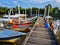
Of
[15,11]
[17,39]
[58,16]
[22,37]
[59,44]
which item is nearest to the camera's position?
[59,44]

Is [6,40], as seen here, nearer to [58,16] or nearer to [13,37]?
[13,37]

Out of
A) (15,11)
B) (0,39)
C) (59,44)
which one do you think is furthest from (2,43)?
(15,11)

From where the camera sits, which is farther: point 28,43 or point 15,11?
point 15,11

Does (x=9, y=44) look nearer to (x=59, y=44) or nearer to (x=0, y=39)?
(x=0, y=39)

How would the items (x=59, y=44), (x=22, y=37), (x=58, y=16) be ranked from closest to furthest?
(x=59, y=44)
(x=22, y=37)
(x=58, y=16)

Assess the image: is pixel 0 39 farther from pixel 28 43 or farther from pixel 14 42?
pixel 28 43

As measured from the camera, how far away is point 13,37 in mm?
17781

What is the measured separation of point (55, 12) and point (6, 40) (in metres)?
72.2

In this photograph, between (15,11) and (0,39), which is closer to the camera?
(0,39)

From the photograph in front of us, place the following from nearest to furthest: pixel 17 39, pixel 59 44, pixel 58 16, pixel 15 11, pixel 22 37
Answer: pixel 59 44, pixel 17 39, pixel 22 37, pixel 15 11, pixel 58 16

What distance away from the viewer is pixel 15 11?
265 feet

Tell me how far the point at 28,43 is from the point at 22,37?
1811 millimetres

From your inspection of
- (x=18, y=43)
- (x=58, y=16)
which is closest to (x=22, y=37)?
(x=18, y=43)

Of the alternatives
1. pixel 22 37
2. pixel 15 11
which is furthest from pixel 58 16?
pixel 22 37
